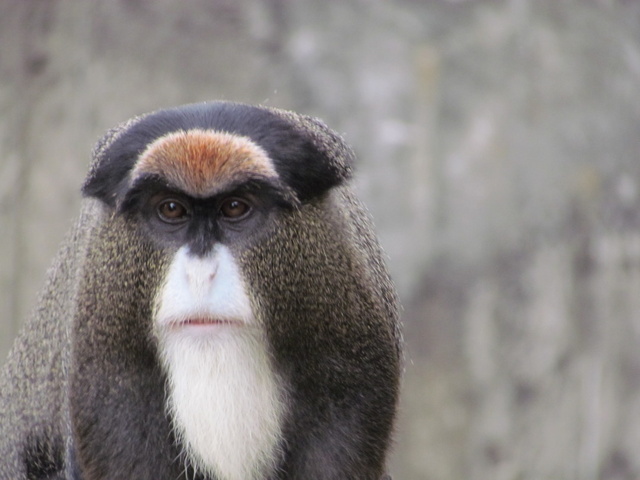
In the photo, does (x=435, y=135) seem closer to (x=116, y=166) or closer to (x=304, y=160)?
(x=304, y=160)

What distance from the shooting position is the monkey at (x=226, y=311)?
345cm

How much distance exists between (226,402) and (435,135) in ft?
12.7

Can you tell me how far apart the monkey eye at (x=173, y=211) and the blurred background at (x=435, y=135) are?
361cm

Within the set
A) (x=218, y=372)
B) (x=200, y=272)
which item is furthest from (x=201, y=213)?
(x=218, y=372)

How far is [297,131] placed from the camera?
11.9ft

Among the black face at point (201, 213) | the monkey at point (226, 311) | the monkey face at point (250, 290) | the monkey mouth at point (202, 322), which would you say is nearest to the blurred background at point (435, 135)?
the monkey at point (226, 311)

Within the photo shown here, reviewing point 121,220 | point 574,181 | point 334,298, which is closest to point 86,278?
point 121,220

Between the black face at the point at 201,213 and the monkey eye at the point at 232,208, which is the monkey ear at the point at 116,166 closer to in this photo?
the black face at the point at 201,213

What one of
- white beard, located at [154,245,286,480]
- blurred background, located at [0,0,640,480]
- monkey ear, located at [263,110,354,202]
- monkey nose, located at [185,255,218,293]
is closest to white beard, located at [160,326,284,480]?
white beard, located at [154,245,286,480]

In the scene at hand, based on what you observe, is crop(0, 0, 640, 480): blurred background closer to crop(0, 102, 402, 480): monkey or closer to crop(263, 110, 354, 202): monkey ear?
crop(0, 102, 402, 480): monkey

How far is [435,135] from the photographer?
23.2 feet

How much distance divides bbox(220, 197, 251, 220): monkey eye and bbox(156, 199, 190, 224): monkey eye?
12 cm

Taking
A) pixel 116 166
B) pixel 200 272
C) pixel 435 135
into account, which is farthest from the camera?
pixel 435 135

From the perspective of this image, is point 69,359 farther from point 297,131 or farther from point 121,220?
point 297,131
